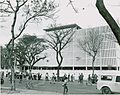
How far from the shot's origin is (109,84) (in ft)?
89.9

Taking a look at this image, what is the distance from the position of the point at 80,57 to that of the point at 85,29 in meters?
7.00

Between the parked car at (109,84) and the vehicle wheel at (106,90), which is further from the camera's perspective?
the vehicle wheel at (106,90)

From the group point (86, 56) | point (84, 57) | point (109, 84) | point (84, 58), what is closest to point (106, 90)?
point (109, 84)

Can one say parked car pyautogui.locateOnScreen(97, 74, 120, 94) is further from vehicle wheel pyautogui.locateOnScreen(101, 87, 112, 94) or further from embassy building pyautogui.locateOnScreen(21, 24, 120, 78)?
embassy building pyautogui.locateOnScreen(21, 24, 120, 78)

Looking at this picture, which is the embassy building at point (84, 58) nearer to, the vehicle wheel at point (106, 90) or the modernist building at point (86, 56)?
the modernist building at point (86, 56)

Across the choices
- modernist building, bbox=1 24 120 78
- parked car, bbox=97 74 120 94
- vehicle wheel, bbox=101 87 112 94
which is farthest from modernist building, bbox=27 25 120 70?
vehicle wheel, bbox=101 87 112 94

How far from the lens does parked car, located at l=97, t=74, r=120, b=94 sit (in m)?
27.0

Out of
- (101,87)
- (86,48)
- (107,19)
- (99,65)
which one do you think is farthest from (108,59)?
(107,19)

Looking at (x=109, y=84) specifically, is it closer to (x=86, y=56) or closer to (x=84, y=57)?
(x=86, y=56)

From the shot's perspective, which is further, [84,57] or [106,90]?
[84,57]

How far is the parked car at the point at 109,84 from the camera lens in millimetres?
26950

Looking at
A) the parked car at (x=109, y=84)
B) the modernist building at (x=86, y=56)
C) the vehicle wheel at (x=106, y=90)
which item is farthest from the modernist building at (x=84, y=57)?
the vehicle wheel at (x=106, y=90)

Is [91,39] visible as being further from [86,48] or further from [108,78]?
[108,78]

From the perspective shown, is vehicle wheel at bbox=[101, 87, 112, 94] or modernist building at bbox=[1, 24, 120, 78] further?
modernist building at bbox=[1, 24, 120, 78]
